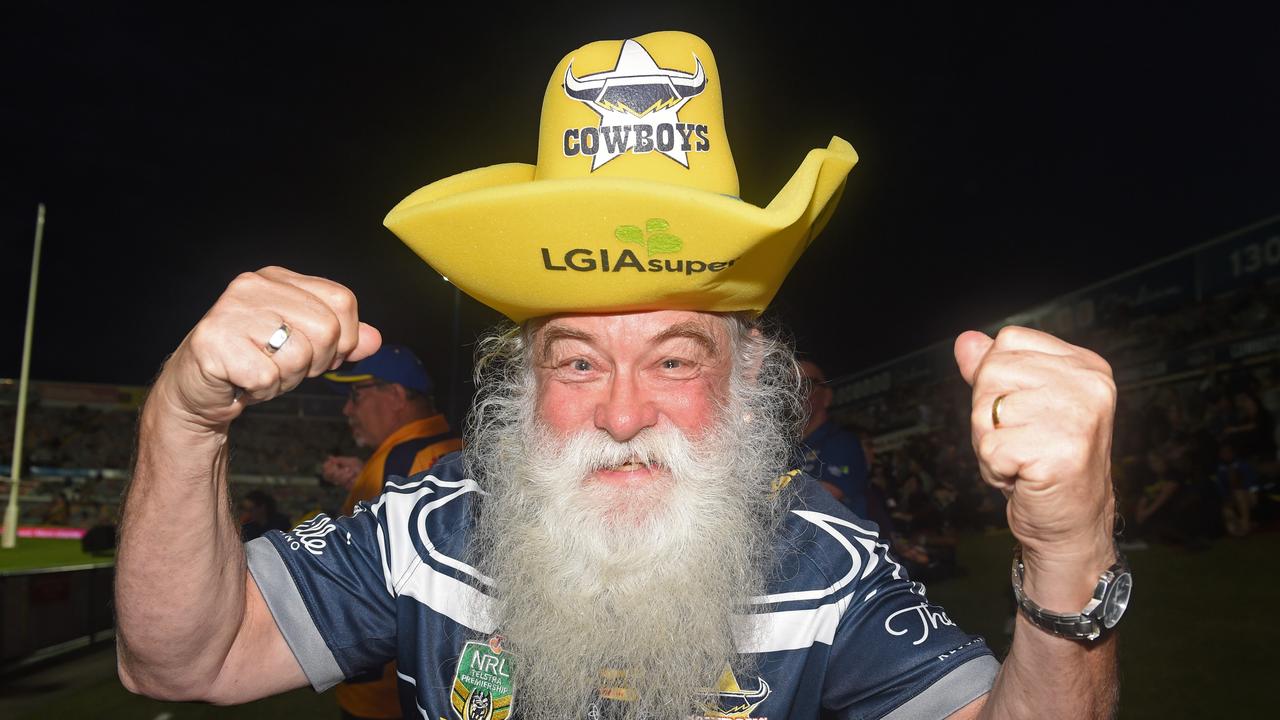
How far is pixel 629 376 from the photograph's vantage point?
1.53m

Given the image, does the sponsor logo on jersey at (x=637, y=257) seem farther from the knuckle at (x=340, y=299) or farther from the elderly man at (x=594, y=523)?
the knuckle at (x=340, y=299)

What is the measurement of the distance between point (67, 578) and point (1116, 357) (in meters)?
12.8

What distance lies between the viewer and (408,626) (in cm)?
155

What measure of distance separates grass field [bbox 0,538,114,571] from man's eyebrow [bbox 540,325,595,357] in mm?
11836

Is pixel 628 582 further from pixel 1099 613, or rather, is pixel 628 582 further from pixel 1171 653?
pixel 1171 653

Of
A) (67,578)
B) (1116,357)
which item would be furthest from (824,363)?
(67,578)

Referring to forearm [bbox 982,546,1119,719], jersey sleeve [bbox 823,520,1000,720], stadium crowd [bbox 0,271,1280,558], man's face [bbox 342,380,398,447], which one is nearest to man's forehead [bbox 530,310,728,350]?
jersey sleeve [bbox 823,520,1000,720]

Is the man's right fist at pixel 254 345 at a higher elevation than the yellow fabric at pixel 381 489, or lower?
higher

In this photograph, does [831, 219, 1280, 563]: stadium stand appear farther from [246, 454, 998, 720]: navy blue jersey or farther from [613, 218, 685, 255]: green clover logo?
[613, 218, 685, 255]: green clover logo

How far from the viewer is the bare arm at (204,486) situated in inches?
42.6

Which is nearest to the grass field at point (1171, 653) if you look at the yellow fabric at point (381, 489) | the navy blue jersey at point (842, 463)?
the navy blue jersey at point (842, 463)

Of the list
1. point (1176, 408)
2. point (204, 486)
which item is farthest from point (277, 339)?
point (1176, 408)

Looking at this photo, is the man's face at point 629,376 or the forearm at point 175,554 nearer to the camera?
the forearm at point 175,554

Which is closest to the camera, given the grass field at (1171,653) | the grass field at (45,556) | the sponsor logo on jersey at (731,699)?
the sponsor logo on jersey at (731,699)
